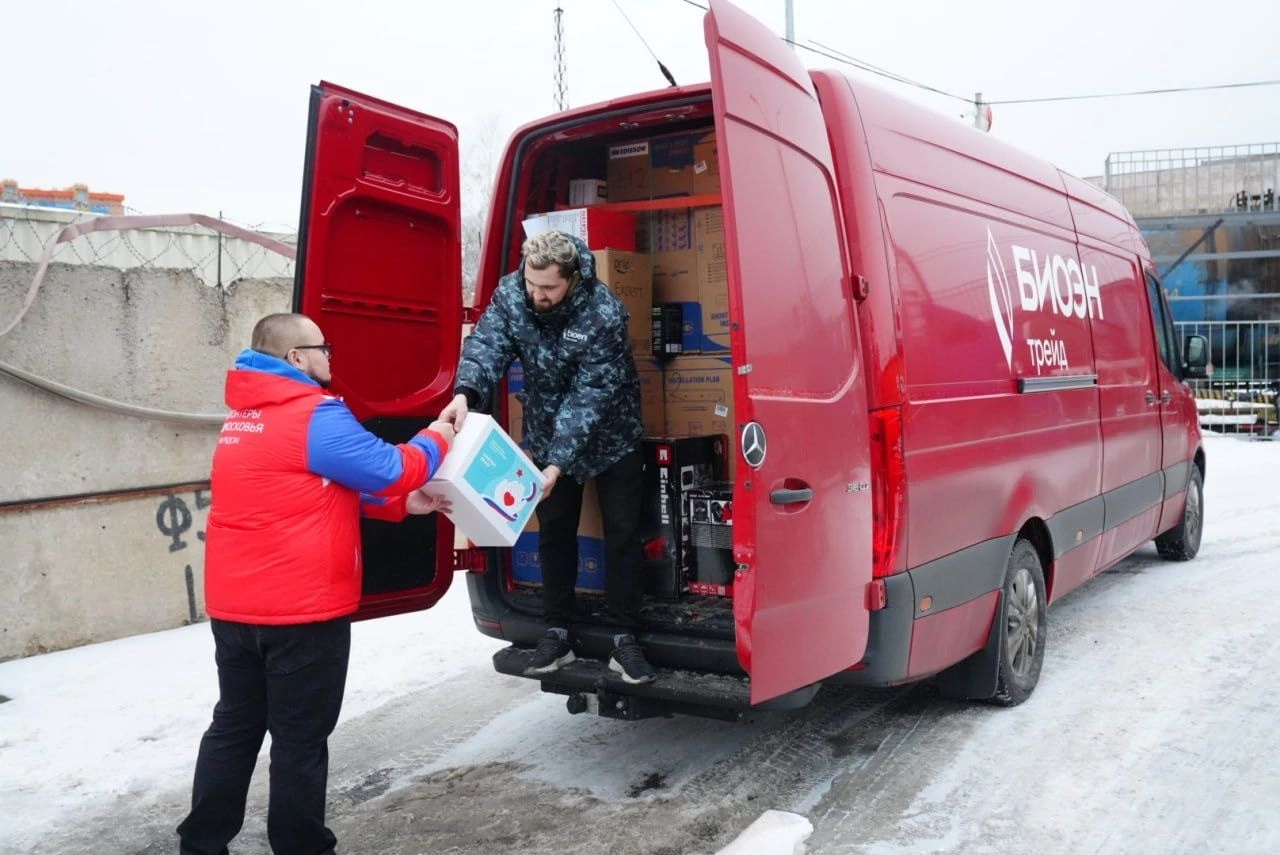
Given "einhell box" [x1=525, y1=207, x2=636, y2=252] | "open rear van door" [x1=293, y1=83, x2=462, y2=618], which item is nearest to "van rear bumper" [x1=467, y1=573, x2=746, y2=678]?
"open rear van door" [x1=293, y1=83, x2=462, y2=618]

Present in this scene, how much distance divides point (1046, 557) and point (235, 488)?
375cm

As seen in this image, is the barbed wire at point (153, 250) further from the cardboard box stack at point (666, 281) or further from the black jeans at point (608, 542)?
the black jeans at point (608, 542)

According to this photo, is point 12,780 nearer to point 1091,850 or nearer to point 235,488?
point 235,488

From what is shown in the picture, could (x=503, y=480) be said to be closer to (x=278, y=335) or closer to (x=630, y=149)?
(x=278, y=335)

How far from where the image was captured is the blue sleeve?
10.5 feet

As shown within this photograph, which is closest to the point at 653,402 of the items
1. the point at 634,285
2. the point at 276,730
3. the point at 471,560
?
the point at 634,285

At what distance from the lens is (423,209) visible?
452 centimetres

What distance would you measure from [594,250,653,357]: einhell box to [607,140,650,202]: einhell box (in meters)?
0.31

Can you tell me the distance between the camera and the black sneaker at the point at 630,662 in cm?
→ 380

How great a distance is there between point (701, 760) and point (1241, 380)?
18351 mm

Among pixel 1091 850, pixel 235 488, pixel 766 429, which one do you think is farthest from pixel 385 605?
pixel 1091 850

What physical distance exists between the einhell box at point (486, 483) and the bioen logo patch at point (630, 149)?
1.86 metres

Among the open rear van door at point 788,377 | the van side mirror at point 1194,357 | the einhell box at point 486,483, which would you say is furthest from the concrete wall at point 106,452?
the van side mirror at point 1194,357

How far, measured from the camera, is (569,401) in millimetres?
4074
